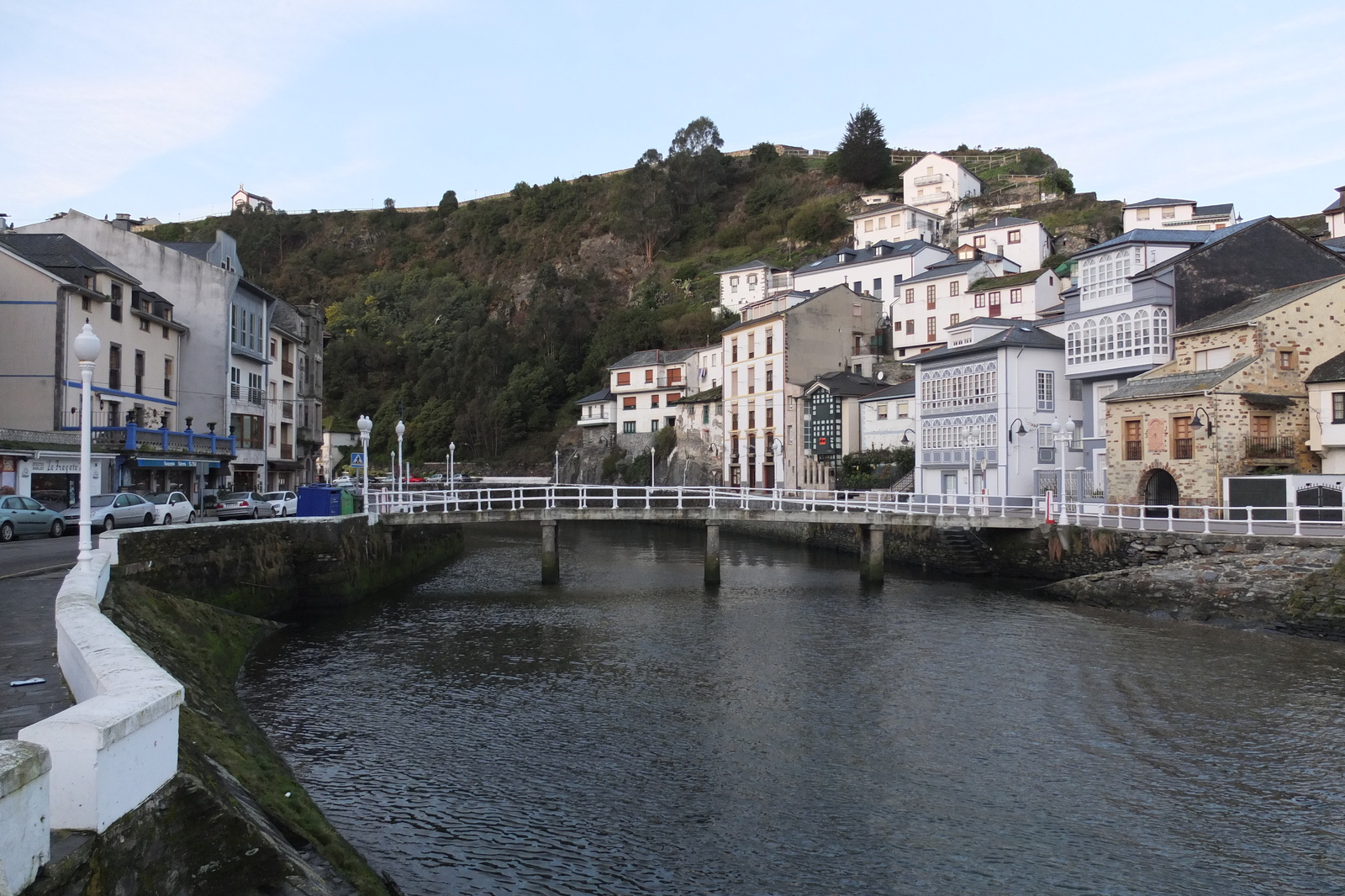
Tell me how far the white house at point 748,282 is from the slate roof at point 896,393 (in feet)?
105

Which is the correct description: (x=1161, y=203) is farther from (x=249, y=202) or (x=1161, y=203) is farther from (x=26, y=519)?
(x=249, y=202)

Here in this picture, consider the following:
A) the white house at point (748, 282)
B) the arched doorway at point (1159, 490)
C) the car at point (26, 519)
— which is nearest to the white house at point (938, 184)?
the white house at point (748, 282)

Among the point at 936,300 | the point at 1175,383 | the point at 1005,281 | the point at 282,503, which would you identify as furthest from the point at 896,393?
the point at 282,503

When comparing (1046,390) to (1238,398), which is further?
(1046,390)

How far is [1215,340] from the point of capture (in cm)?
3769

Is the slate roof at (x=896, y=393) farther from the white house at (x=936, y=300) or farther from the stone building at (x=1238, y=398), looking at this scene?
the stone building at (x=1238, y=398)

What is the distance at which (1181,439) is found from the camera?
3691 cm

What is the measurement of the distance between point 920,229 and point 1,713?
302 feet

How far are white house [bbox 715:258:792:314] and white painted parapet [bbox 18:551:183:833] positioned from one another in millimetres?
87816

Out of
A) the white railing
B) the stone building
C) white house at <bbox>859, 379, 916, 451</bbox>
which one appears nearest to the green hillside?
white house at <bbox>859, 379, 916, 451</bbox>

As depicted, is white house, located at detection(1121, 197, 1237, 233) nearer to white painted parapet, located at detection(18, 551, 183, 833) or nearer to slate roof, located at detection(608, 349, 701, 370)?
slate roof, located at detection(608, 349, 701, 370)

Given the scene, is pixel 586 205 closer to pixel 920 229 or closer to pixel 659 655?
pixel 920 229

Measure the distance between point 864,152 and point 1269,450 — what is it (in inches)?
3249

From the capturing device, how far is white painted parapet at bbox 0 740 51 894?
493 centimetres
